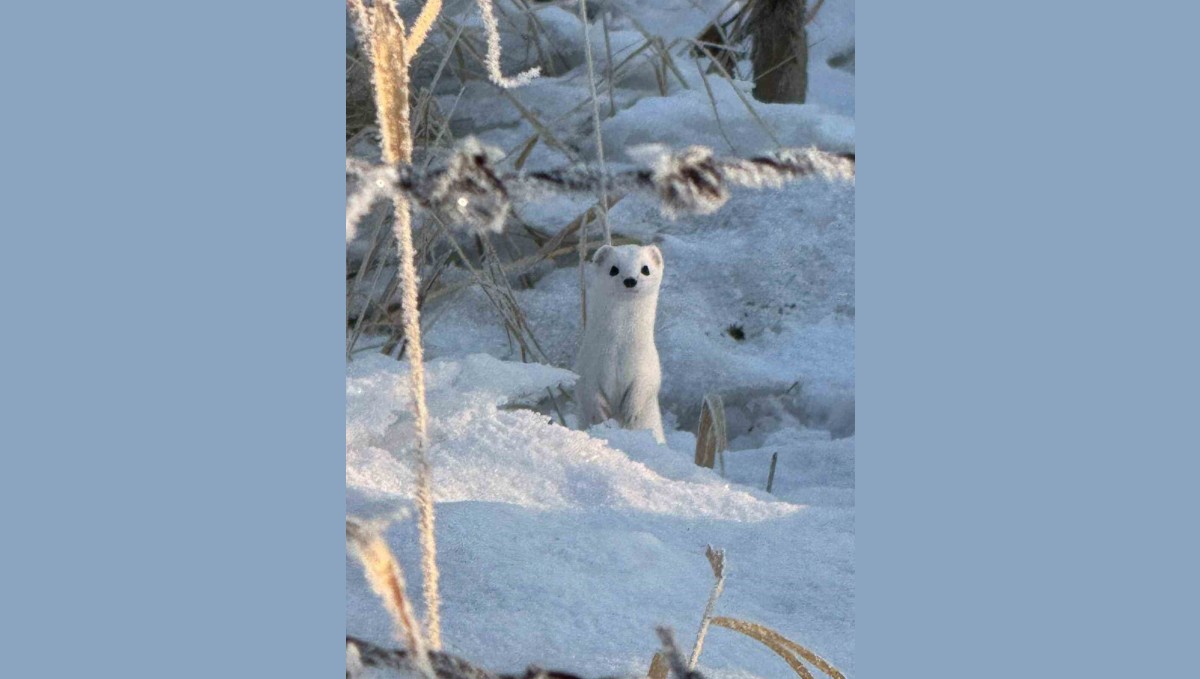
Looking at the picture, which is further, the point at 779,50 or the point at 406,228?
the point at 779,50

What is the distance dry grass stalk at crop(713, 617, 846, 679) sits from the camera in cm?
158

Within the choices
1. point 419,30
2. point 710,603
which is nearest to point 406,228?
point 419,30

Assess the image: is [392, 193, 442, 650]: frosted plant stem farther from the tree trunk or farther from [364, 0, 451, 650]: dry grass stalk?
the tree trunk

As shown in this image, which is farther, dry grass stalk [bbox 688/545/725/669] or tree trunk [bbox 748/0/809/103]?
tree trunk [bbox 748/0/809/103]

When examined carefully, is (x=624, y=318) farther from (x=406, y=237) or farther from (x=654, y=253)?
(x=406, y=237)

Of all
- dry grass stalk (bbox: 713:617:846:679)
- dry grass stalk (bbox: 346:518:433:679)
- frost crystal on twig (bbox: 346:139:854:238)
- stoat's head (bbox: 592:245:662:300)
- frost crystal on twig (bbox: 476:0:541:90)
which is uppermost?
frost crystal on twig (bbox: 476:0:541:90)

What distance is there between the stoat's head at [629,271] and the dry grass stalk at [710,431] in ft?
0.42

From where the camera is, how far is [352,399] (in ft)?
5.35

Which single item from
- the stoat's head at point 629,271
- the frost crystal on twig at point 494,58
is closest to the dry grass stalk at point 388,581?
the stoat's head at point 629,271

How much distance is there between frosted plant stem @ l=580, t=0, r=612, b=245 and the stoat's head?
2 cm

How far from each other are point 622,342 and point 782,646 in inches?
13.4

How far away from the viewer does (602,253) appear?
5.81 feet

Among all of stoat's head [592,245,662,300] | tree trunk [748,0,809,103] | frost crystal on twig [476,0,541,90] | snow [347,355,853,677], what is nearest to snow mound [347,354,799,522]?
snow [347,355,853,677]

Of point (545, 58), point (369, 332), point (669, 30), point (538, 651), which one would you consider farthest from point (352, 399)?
point (669, 30)
